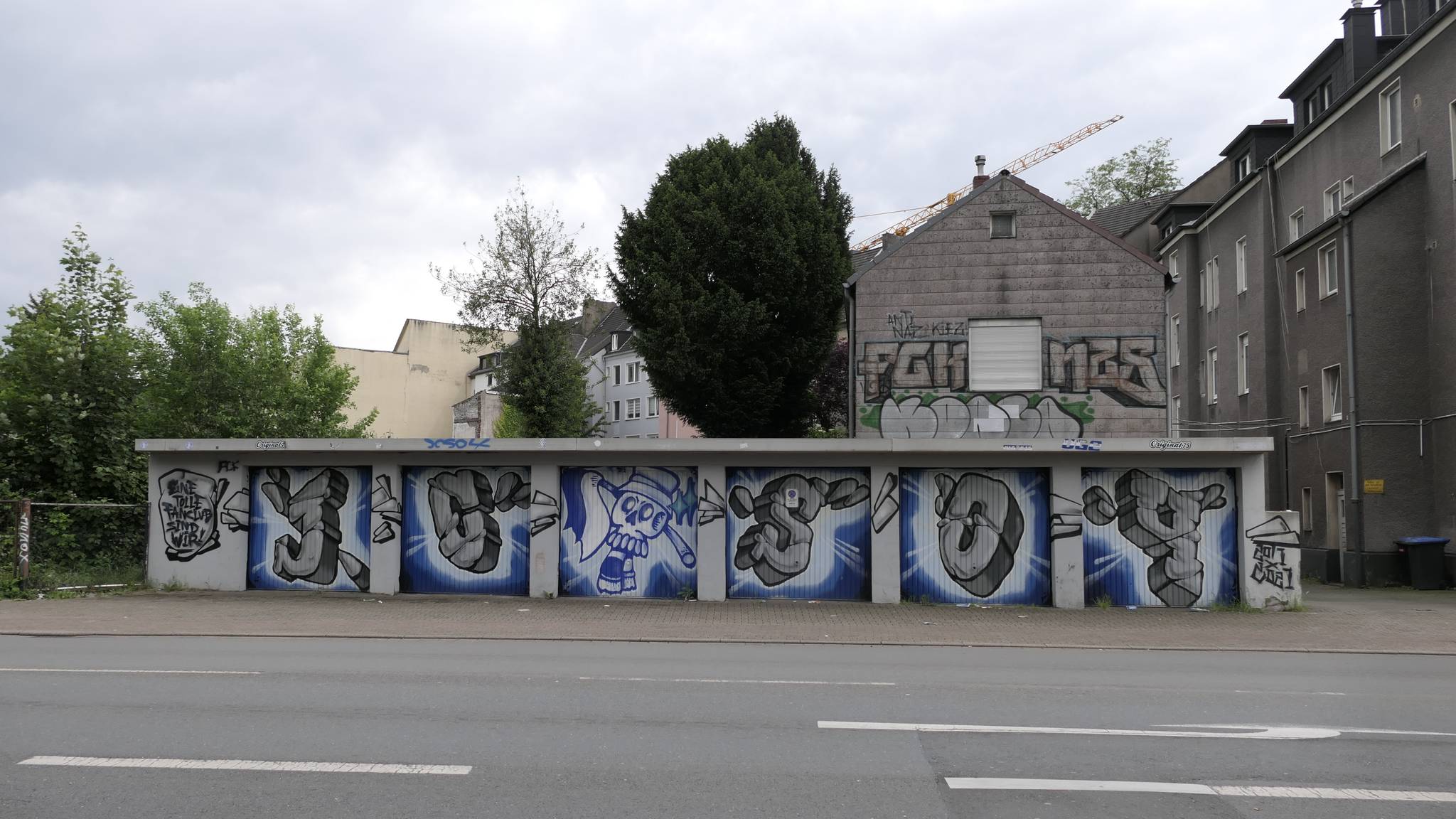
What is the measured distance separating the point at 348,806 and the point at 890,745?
334 cm

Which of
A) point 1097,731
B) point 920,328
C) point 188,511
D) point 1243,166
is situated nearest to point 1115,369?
point 920,328

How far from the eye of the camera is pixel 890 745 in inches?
284

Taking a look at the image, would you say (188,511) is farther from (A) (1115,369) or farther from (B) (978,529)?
(A) (1115,369)

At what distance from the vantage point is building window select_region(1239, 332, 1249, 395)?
33812 mm

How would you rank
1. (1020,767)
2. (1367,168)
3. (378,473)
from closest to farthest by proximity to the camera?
Answer: (1020,767)
(378,473)
(1367,168)

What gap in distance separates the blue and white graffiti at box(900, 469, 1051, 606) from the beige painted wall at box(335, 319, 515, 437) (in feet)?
186

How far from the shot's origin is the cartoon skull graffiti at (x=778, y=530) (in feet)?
60.3

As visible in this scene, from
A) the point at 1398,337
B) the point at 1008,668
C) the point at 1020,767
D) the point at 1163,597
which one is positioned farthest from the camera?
the point at 1398,337

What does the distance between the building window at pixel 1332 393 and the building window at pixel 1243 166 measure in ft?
36.1

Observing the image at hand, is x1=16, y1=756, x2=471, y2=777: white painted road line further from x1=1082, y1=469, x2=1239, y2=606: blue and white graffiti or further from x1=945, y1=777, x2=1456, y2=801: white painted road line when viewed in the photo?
x1=1082, y1=469, x2=1239, y2=606: blue and white graffiti

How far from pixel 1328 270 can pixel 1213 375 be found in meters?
10.2

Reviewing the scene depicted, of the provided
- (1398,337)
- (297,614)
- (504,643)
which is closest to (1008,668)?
(504,643)

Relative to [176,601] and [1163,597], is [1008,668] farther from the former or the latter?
[176,601]

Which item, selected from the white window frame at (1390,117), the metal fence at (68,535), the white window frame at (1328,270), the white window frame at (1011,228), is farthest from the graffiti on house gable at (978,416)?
the metal fence at (68,535)
